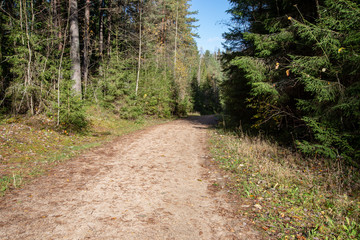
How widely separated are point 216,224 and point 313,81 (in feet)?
16.9

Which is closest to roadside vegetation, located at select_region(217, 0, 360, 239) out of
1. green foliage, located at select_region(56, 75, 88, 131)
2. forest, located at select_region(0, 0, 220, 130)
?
forest, located at select_region(0, 0, 220, 130)

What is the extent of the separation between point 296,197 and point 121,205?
369 centimetres

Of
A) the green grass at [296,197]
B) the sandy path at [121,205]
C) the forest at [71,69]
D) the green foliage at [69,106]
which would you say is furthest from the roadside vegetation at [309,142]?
the green foliage at [69,106]

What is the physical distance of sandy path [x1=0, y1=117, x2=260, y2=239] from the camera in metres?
3.03

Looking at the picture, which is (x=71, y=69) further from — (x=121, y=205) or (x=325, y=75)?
(x=325, y=75)

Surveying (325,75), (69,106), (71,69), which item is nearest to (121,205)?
(69,106)

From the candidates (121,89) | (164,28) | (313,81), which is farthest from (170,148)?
(164,28)

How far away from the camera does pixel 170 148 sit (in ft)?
27.2

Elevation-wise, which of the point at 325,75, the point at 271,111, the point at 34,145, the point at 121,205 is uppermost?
the point at 325,75

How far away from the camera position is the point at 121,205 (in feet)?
12.5

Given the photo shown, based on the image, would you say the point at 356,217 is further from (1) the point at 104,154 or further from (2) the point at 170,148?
(1) the point at 104,154

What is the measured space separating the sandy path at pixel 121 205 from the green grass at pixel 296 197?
0.53 metres

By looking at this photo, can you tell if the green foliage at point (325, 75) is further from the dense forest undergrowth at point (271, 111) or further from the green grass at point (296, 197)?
the green grass at point (296, 197)

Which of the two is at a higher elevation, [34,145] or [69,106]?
[69,106]
